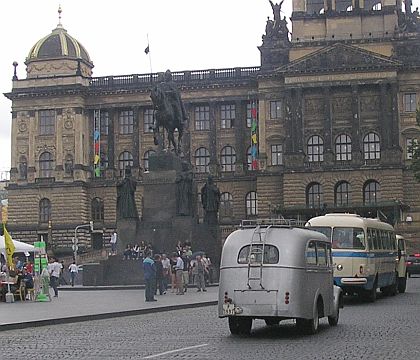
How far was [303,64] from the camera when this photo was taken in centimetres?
8950

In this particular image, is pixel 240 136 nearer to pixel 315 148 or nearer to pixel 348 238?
pixel 315 148

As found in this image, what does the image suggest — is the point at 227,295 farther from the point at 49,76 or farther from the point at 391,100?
the point at 49,76

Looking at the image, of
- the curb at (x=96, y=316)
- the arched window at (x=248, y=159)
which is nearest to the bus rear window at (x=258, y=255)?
the curb at (x=96, y=316)

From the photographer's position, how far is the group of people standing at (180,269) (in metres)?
38.3

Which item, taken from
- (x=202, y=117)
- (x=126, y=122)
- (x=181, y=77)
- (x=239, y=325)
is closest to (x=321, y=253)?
(x=239, y=325)

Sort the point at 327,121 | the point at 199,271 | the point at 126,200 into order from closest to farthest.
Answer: the point at 199,271 < the point at 126,200 < the point at 327,121

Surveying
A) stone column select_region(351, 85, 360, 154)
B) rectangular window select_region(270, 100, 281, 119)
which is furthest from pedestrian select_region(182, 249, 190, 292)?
rectangular window select_region(270, 100, 281, 119)

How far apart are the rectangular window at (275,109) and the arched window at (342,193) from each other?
8978 millimetres

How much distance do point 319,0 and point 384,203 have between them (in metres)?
23.9

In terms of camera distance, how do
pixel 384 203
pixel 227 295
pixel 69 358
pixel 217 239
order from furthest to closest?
1. pixel 384 203
2. pixel 217 239
3. pixel 227 295
4. pixel 69 358

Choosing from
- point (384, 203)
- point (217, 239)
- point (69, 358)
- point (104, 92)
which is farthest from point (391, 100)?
point (69, 358)

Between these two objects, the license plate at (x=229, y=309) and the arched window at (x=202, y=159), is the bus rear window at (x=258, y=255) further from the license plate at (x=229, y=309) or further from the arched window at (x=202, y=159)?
the arched window at (x=202, y=159)

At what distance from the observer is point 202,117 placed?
318 feet

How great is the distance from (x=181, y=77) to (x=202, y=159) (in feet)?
28.4
